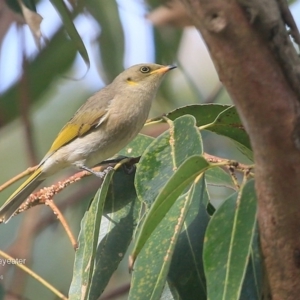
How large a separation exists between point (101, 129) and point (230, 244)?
1.48m

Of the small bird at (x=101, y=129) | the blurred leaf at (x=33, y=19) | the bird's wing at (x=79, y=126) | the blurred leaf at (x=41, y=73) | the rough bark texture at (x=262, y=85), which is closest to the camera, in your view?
the rough bark texture at (x=262, y=85)

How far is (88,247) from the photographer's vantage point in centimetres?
153

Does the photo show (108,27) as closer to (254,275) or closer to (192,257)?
(192,257)

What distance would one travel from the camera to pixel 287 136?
3.19 ft

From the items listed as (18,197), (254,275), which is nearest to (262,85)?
(254,275)

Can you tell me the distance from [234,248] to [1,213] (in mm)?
1370

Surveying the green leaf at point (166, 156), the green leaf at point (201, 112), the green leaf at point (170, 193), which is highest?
the green leaf at point (201, 112)

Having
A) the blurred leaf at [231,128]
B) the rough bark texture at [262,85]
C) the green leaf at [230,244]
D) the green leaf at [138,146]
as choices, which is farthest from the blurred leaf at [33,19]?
the rough bark texture at [262,85]

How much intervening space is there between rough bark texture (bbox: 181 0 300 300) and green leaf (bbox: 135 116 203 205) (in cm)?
48

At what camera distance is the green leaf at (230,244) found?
4.11 feet

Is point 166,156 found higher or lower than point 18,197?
lower

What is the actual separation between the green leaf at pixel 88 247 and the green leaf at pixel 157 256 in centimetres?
12

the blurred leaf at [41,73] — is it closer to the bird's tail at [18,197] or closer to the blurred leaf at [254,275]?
the bird's tail at [18,197]

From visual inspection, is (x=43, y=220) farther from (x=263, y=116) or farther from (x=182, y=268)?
(x=263, y=116)
